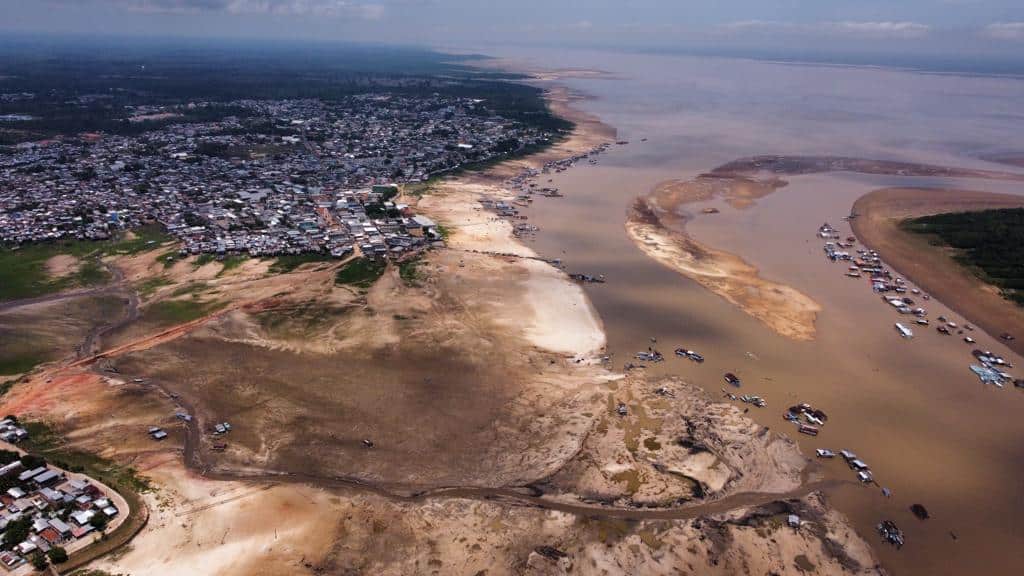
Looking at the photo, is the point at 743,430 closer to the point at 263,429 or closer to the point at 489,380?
the point at 489,380

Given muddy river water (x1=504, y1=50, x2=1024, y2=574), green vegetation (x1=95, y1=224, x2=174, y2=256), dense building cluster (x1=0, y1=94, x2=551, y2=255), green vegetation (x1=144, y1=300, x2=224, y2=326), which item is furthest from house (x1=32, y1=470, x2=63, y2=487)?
green vegetation (x1=95, y1=224, x2=174, y2=256)

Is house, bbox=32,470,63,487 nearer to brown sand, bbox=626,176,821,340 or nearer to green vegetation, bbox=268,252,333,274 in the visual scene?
green vegetation, bbox=268,252,333,274

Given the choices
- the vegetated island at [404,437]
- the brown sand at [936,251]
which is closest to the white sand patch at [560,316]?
the vegetated island at [404,437]

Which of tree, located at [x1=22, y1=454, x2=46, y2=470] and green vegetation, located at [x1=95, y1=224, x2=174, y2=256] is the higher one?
green vegetation, located at [x1=95, y1=224, x2=174, y2=256]

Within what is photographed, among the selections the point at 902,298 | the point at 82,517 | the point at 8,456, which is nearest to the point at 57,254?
the point at 8,456

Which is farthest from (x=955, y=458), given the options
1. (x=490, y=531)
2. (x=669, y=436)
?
(x=490, y=531)

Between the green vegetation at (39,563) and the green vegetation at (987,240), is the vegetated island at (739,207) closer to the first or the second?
the green vegetation at (987,240)
